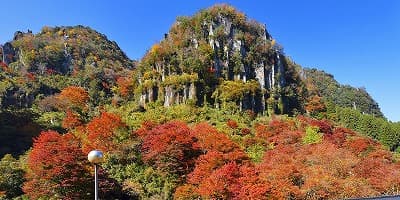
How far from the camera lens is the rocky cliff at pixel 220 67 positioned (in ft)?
210

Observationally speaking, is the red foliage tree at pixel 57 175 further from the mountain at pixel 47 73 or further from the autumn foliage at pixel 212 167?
Result: the mountain at pixel 47 73

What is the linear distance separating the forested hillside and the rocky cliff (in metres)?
0.22

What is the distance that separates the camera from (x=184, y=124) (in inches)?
1833

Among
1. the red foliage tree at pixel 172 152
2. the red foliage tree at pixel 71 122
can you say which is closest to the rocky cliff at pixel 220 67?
the red foliage tree at pixel 71 122

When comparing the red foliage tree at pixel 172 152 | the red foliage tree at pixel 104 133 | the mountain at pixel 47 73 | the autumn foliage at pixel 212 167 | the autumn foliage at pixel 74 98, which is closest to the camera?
the autumn foliage at pixel 212 167

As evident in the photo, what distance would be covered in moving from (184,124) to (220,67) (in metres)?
24.9

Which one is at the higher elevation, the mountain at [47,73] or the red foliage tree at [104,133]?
the mountain at [47,73]

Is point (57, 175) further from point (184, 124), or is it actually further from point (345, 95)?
point (345, 95)

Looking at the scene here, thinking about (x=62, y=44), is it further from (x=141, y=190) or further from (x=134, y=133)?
(x=141, y=190)

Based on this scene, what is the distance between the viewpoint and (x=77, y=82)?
78812mm

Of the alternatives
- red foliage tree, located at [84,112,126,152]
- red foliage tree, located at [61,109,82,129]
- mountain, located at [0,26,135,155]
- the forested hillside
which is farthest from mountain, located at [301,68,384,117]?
red foliage tree, located at [84,112,126,152]

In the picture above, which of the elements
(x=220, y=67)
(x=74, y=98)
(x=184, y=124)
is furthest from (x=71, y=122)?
(x=220, y=67)

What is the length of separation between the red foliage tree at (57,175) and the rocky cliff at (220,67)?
106ft

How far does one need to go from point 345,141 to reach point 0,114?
45.4m
